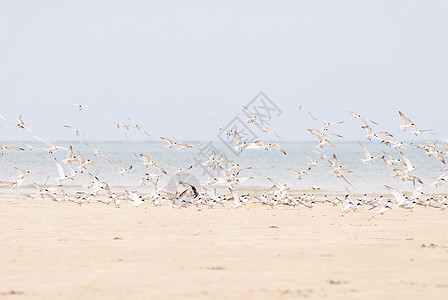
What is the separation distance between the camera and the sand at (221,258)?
8.17 metres

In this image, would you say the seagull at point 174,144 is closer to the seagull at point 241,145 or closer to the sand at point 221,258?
the seagull at point 241,145

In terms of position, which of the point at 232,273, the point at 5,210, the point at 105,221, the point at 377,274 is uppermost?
the point at 377,274

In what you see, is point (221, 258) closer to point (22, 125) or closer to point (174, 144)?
point (22, 125)

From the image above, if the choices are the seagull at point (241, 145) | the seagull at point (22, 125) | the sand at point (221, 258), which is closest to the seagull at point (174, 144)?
the seagull at point (241, 145)

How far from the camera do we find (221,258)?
10.6 meters

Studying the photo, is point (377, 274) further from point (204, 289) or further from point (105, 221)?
point (105, 221)

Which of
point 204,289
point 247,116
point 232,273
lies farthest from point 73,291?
point 247,116

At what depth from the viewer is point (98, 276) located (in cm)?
894

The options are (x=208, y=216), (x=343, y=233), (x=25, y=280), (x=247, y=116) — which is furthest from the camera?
(x=247, y=116)

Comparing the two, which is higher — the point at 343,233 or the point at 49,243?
the point at 343,233

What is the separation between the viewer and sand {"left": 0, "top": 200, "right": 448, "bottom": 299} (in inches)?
322

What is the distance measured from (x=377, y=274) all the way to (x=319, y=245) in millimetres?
3060

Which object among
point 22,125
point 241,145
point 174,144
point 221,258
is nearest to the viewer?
point 221,258

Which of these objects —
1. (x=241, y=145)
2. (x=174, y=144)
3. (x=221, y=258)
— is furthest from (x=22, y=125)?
(x=221, y=258)
